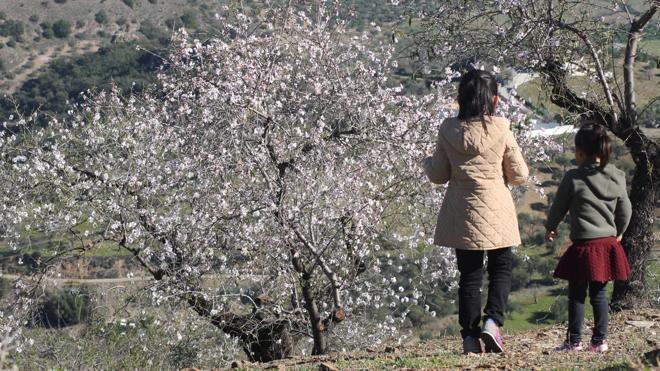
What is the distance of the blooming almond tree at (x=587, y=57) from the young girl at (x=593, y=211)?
2.15 m

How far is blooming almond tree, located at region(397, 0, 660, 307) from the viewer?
7.61 meters

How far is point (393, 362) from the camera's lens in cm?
543

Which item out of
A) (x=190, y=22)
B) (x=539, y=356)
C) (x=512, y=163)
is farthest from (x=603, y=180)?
(x=190, y=22)

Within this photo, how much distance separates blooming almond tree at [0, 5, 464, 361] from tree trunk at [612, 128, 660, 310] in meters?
2.23

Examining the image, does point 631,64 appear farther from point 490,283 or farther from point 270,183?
point 270,183

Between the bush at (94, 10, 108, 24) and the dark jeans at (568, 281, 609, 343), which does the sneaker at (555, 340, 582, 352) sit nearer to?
the dark jeans at (568, 281, 609, 343)

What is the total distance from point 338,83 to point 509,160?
4.35 metres

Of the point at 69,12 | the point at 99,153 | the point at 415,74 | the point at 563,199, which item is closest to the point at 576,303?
the point at 563,199

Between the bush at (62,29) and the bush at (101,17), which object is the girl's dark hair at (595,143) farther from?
the bush at (101,17)

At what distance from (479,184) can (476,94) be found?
54 cm

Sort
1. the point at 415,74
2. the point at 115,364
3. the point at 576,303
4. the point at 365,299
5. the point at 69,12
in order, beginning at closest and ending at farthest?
the point at 576,303
the point at 415,74
the point at 365,299
the point at 115,364
the point at 69,12

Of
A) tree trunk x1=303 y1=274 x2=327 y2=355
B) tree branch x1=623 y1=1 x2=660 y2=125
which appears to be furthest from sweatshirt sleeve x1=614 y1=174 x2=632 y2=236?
tree trunk x1=303 y1=274 x2=327 y2=355

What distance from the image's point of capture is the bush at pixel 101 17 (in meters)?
62.2

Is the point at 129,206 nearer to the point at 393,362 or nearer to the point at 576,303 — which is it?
the point at 393,362
